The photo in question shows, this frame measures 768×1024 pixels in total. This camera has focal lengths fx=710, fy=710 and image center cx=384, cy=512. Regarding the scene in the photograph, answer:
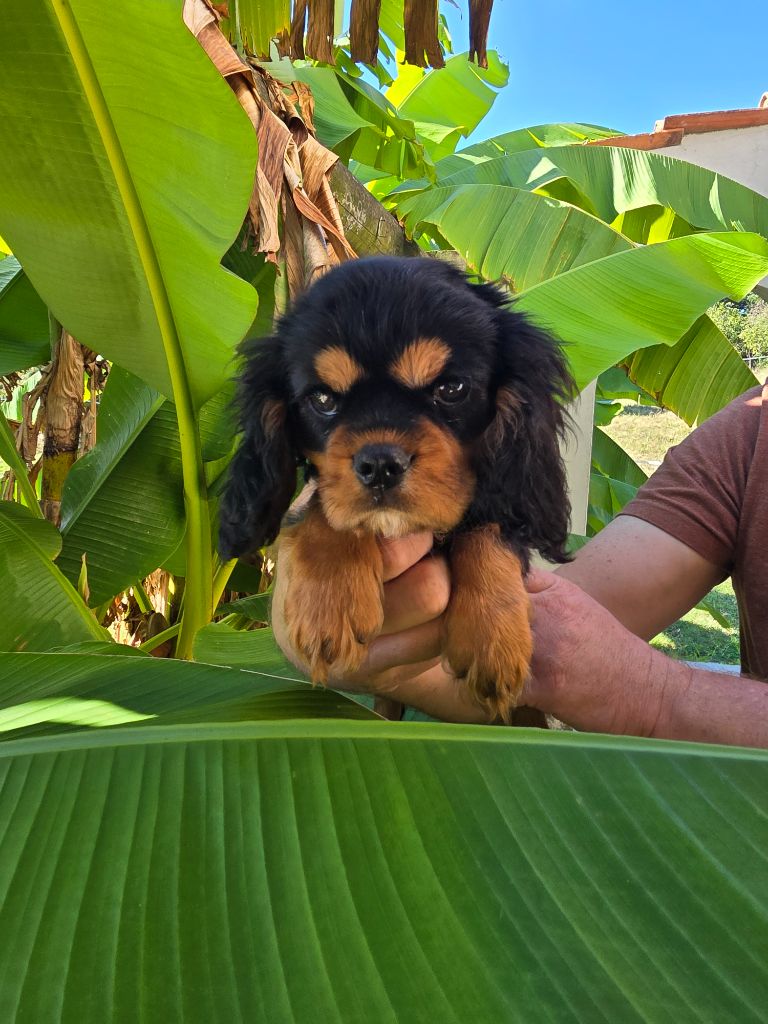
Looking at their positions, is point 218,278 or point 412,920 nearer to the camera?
point 412,920

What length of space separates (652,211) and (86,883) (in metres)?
4.46

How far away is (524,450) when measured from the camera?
1.13 meters

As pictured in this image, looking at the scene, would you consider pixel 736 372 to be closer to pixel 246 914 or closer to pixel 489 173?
pixel 489 173

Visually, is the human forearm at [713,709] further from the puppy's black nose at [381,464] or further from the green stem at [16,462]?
the green stem at [16,462]

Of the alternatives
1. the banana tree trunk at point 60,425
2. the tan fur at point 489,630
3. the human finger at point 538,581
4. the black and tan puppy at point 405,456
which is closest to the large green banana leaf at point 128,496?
the banana tree trunk at point 60,425

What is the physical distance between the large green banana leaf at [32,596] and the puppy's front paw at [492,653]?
1.12 m

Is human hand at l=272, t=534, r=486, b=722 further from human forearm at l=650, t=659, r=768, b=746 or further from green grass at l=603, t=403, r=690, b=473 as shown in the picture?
green grass at l=603, t=403, r=690, b=473

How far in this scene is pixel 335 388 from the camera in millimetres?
1048

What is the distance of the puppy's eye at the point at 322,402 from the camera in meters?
1.06

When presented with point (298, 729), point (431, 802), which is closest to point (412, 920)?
point (431, 802)

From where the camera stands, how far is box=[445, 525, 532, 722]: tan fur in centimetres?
100

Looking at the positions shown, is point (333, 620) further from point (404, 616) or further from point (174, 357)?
point (174, 357)

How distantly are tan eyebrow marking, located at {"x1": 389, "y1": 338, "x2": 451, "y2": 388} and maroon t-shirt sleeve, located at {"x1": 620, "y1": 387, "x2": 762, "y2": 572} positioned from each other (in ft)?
3.64

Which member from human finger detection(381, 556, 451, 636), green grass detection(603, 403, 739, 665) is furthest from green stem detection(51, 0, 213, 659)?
green grass detection(603, 403, 739, 665)
